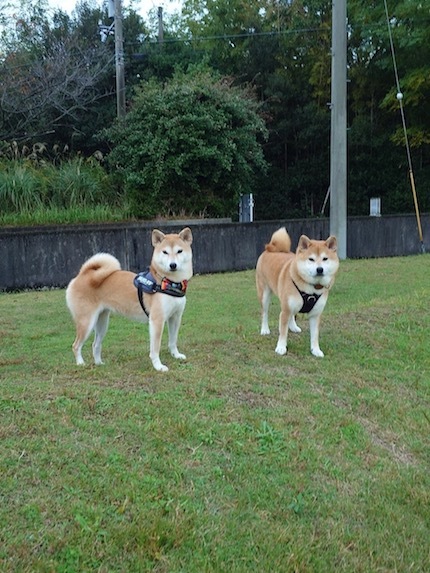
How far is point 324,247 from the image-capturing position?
5293mm

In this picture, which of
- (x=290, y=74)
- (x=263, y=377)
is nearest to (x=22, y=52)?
(x=290, y=74)

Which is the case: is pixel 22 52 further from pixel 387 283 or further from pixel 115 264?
pixel 115 264

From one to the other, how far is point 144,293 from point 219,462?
1.98 metres

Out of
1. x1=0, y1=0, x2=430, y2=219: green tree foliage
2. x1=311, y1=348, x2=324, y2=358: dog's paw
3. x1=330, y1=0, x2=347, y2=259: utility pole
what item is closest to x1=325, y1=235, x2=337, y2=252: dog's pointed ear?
x1=311, y1=348, x2=324, y2=358: dog's paw

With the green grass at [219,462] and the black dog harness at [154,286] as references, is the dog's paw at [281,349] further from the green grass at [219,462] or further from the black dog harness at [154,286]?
the black dog harness at [154,286]

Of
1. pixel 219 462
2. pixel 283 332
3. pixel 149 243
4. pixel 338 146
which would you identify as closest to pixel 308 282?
pixel 283 332

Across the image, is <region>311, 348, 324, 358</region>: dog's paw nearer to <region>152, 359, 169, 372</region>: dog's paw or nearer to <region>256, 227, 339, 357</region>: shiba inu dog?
<region>256, 227, 339, 357</region>: shiba inu dog

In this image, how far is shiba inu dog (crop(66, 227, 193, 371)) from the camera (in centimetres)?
484

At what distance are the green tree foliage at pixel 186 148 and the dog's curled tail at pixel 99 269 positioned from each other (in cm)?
911

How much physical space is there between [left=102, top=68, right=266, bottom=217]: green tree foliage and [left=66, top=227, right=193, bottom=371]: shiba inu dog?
9.27 meters

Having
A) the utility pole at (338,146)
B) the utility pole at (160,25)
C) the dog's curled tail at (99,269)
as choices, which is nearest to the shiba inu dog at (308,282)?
the dog's curled tail at (99,269)

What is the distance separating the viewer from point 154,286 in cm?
486

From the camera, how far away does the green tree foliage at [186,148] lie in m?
14.1

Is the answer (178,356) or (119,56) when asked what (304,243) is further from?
(119,56)
